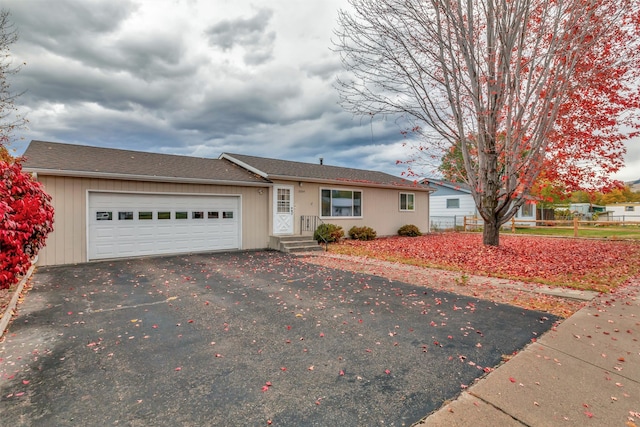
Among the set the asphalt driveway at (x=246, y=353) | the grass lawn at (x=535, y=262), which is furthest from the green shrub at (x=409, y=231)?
the asphalt driveway at (x=246, y=353)

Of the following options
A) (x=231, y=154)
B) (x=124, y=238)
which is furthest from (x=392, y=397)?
(x=231, y=154)

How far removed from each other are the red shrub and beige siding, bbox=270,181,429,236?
27.5 feet

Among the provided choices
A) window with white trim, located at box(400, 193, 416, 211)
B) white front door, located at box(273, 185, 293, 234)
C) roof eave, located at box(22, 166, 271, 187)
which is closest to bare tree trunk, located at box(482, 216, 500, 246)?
window with white trim, located at box(400, 193, 416, 211)

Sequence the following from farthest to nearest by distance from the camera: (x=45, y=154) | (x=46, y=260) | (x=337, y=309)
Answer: (x=45, y=154)
(x=46, y=260)
(x=337, y=309)

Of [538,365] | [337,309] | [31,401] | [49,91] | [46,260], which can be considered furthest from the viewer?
[49,91]

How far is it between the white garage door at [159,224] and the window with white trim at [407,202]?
9.47 m

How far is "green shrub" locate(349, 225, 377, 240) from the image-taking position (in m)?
14.3

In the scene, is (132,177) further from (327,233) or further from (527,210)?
(527,210)

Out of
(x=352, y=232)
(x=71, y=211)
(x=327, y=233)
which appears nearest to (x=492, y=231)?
(x=352, y=232)

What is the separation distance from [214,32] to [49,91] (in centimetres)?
683

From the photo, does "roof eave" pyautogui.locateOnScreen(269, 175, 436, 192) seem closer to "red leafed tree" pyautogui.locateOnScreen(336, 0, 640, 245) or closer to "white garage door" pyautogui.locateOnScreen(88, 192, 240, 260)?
"white garage door" pyautogui.locateOnScreen(88, 192, 240, 260)

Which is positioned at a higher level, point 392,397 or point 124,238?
point 124,238

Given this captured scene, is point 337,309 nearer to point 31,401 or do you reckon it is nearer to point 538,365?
point 538,365

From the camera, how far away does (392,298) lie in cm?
541
